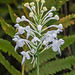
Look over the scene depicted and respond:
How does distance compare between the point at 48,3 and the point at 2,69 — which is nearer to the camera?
the point at 48,3

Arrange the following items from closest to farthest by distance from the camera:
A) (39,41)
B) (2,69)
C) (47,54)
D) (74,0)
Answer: (39,41) < (47,54) < (2,69) < (74,0)

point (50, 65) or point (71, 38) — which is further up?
point (71, 38)

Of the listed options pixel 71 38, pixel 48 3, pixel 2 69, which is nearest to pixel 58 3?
pixel 48 3

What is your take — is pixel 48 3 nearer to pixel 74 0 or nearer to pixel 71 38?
pixel 71 38

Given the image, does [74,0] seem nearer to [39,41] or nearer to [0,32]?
[0,32]

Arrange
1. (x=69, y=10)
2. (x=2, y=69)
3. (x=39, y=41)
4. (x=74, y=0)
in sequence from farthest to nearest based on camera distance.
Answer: (x=74, y=0) < (x=69, y=10) < (x=2, y=69) < (x=39, y=41)

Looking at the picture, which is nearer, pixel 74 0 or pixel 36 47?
pixel 36 47

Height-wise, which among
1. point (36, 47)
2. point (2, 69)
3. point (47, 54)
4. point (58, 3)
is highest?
point (58, 3)

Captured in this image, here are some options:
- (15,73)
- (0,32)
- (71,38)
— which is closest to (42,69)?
(15,73)

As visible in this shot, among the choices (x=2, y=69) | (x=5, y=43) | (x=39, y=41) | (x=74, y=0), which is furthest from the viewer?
(x=74, y=0)
